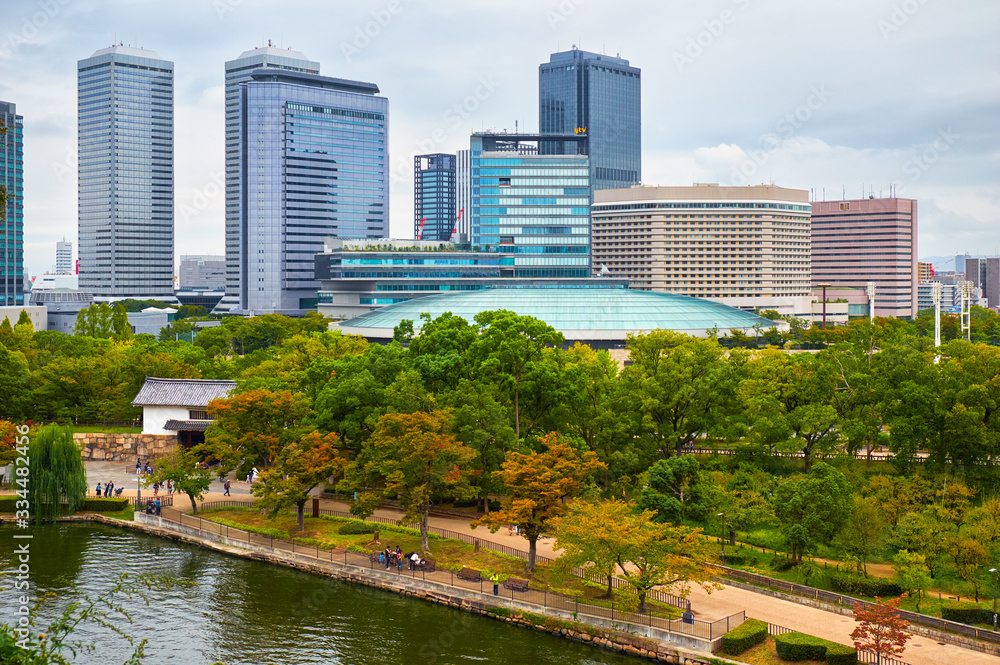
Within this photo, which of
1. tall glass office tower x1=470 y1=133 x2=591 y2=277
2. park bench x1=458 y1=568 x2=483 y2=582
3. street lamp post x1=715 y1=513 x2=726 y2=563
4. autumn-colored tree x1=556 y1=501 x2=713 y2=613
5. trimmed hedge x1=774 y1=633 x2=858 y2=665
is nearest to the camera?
trimmed hedge x1=774 y1=633 x2=858 y2=665

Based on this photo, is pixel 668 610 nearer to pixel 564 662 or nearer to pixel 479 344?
pixel 564 662

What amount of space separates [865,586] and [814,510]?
437 cm

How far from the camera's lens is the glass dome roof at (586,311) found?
109 meters

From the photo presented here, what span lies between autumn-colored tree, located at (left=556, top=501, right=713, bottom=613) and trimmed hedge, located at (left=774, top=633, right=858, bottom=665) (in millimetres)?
4205

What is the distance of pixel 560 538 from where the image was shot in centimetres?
3812

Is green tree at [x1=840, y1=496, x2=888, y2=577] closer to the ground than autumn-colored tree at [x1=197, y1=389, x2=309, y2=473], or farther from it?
closer to the ground

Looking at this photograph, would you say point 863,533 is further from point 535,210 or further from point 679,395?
point 535,210

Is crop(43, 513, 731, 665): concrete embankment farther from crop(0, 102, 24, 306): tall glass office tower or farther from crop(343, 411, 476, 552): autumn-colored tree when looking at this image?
crop(0, 102, 24, 306): tall glass office tower

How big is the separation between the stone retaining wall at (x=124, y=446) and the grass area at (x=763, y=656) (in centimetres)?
5028

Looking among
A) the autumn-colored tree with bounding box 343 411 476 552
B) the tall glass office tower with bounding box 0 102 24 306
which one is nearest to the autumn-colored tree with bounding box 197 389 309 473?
the autumn-colored tree with bounding box 343 411 476 552

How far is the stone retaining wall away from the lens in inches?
2724

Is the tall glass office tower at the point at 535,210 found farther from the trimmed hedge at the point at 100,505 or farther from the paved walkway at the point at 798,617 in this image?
the paved walkway at the point at 798,617

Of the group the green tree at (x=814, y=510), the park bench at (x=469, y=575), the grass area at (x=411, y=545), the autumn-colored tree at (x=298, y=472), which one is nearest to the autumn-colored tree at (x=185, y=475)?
the grass area at (x=411, y=545)

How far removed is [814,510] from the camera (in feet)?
137
